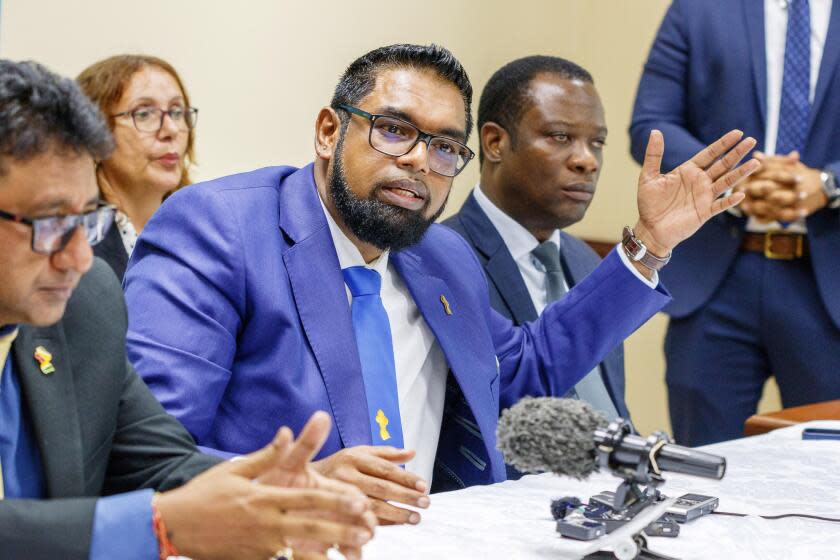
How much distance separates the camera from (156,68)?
3773 millimetres

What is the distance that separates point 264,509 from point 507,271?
6.27ft

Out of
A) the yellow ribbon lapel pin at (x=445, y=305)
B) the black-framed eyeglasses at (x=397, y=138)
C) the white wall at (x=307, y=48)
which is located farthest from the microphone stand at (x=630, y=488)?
the white wall at (x=307, y=48)

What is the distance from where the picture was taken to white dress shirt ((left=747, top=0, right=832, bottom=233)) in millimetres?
3850

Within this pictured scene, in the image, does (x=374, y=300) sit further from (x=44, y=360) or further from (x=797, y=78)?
(x=797, y=78)

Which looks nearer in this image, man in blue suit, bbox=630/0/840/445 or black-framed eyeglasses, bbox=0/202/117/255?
black-framed eyeglasses, bbox=0/202/117/255

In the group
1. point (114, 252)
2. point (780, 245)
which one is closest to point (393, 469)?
point (114, 252)

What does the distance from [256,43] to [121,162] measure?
0.89 m

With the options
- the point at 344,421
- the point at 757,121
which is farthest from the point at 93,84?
the point at 757,121

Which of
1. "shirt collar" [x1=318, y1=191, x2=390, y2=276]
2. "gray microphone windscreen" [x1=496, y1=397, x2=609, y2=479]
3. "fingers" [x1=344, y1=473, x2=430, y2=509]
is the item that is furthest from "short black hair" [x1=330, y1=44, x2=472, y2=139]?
"gray microphone windscreen" [x1=496, y1=397, x2=609, y2=479]

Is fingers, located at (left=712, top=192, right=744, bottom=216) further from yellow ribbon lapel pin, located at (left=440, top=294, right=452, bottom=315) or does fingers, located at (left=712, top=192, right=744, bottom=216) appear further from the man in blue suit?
the man in blue suit

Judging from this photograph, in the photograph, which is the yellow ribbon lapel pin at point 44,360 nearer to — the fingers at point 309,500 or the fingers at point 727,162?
the fingers at point 309,500

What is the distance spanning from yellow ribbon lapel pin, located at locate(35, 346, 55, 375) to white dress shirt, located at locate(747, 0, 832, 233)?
2.81m

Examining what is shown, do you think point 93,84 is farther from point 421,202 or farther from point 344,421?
point 344,421

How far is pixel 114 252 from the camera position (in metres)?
3.49
